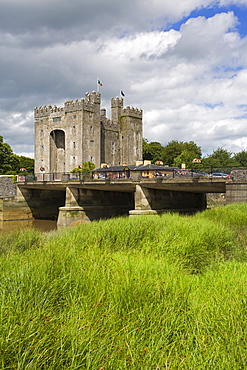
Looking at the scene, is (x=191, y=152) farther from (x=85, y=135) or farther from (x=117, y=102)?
(x=85, y=135)

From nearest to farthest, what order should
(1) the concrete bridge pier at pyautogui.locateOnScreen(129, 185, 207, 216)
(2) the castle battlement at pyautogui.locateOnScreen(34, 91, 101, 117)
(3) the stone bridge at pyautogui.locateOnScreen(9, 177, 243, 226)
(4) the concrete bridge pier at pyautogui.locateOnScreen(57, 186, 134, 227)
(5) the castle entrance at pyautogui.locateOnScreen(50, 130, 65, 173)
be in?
(3) the stone bridge at pyautogui.locateOnScreen(9, 177, 243, 226)
(1) the concrete bridge pier at pyautogui.locateOnScreen(129, 185, 207, 216)
(4) the concrete bridge pier at pyautogui.locateOnScreen(57, 186, 134, 227)
(2) the castle battlement at pyautogui.locateOnScreen(34, 91, 101, 117)
(5) the castle entrance at pyautogui.locateOnScreen(50, 130, 65, 173)

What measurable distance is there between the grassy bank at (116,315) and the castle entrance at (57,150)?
191 ft

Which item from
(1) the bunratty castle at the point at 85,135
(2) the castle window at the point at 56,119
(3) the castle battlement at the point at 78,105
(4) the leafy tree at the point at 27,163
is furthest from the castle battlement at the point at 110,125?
(4) the leafy tree at the point at 27,163

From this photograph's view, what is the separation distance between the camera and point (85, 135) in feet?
204

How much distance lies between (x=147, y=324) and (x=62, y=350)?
1.73 m

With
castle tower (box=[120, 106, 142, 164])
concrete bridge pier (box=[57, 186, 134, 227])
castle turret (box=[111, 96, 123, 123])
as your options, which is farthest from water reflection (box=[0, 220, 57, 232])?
castle turret (box=[111, 96, 123, 123])

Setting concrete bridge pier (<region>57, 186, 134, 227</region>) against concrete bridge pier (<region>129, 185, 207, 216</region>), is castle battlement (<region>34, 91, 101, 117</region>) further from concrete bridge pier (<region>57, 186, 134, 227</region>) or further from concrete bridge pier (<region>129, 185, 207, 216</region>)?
concrete bridge pier (<region>129, 185, 207, 216</region>)

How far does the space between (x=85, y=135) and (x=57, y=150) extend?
27.9ft

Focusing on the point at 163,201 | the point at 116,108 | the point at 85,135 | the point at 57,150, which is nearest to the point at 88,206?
the point at 163,201

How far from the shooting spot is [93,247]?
11844mm

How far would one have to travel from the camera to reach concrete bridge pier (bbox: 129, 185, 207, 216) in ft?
97.3

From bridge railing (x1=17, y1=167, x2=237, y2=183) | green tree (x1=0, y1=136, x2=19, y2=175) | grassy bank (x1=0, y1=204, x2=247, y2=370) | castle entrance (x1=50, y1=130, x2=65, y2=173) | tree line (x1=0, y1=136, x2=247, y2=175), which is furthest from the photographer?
tree line (x1=0, y1=136, x2=247, y2=175)

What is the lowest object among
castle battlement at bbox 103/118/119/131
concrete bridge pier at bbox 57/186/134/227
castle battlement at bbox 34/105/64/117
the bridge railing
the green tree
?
concrete bridge pier at bbox 57/186/134/227

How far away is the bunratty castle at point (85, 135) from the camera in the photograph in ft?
205
